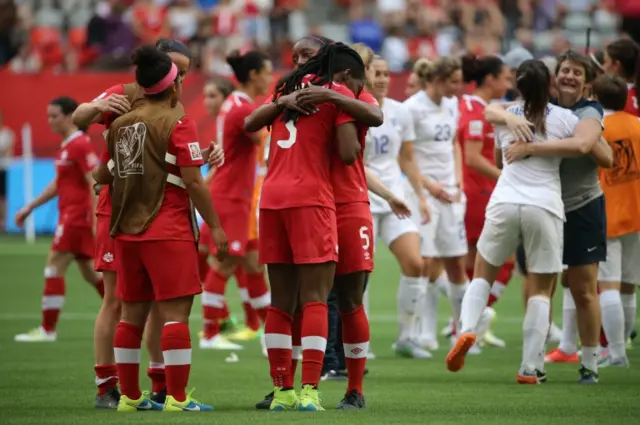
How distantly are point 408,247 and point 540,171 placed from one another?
2.40 meters

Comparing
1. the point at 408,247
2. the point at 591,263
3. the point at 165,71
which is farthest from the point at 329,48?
the point at 408,247

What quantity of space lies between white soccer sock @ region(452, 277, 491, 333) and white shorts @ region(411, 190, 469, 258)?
9.94 ft

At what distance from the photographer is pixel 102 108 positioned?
27.9 feet

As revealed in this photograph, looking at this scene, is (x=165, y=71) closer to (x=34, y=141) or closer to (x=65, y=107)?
(x=65, y=107)

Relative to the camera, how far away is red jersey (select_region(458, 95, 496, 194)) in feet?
41.1

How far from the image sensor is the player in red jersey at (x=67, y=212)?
12953 millimetres

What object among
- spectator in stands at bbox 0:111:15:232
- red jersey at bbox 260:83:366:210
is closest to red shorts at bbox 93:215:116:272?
red jersey at bbox 260:83:366:210

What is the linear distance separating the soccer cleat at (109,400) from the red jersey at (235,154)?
3.97 metres

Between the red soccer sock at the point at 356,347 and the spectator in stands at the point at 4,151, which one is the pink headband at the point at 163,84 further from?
the spectator in stands at the point at 4,151

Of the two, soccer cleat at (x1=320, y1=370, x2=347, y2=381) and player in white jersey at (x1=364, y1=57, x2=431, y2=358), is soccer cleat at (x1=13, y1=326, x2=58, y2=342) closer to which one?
player in white jersey at (x1=364, y1=57, x2=431, y2=358)

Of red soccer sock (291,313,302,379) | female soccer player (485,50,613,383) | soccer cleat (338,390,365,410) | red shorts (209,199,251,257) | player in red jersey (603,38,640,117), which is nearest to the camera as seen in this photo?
soccer cleat (338,390,365,410)

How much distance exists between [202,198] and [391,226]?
393 centimetres

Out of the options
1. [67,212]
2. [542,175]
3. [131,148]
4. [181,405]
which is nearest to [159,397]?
[181,405]

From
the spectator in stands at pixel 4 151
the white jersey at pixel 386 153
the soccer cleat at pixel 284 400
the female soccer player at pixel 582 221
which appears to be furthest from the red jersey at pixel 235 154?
the spectator in stands at pixel 4 151
